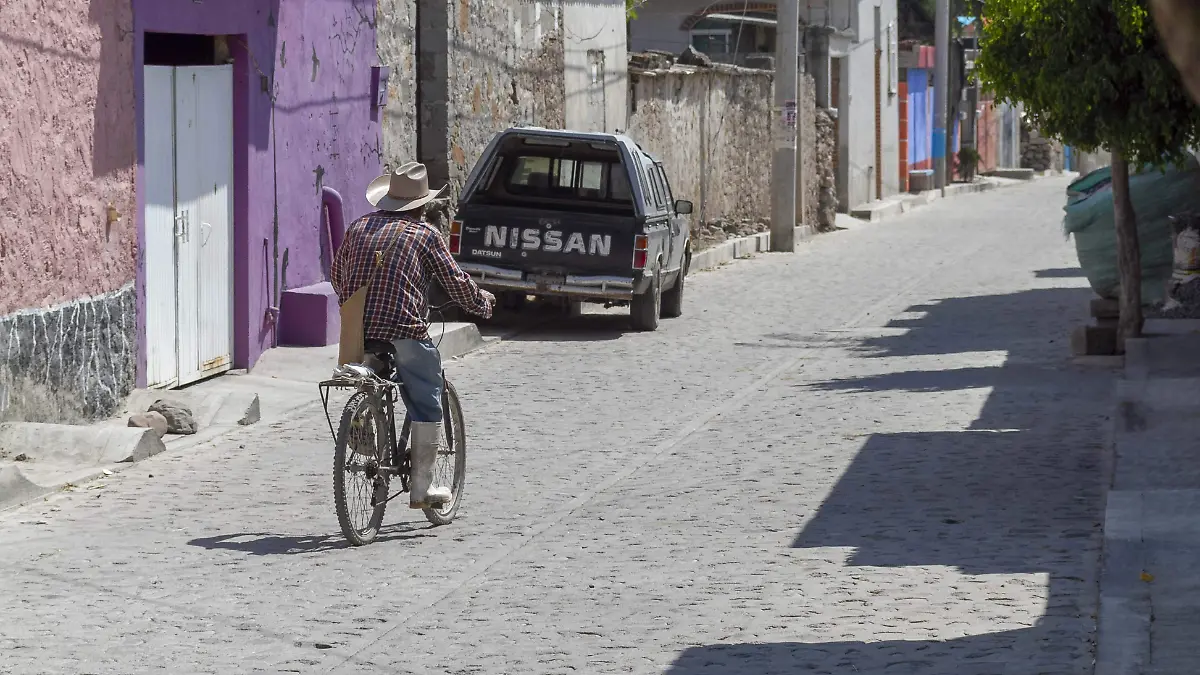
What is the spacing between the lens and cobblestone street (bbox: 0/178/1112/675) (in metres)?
7.31

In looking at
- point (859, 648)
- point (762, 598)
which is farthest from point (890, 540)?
point (859, 648)

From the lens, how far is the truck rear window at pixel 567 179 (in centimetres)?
1898

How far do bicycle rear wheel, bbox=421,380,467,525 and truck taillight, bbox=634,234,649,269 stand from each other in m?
8.22

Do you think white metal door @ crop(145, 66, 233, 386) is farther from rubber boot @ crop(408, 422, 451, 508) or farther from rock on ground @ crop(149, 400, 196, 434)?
rubber boot @ crop(408, 422, 451, 508)

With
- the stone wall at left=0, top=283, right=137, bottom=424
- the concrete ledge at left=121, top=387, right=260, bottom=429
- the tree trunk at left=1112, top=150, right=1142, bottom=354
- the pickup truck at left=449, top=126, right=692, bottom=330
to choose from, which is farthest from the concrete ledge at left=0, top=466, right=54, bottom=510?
the tree trunk at left=1112, top=150, right=1142, bottom=354

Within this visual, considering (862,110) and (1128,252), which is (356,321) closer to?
(1128,252)

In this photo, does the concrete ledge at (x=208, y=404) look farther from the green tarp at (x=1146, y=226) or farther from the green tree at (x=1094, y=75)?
the green tarp at (x=1146, y=226)

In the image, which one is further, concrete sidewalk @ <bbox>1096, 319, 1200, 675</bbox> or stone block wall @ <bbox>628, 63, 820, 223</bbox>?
stone block wall @ <bbox>628, 63, 820, 223</bbox>

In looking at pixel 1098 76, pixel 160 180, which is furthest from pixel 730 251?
pixel 160 180

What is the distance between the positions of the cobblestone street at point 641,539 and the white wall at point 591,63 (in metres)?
9.08

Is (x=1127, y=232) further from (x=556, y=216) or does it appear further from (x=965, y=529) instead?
(x=965, y=529)

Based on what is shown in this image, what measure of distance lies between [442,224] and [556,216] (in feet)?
8.48

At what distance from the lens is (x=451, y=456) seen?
33.3ft

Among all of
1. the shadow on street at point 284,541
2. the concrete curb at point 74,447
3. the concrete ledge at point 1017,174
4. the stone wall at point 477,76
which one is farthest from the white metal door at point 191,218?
the concrete ledge at point 1017,174
